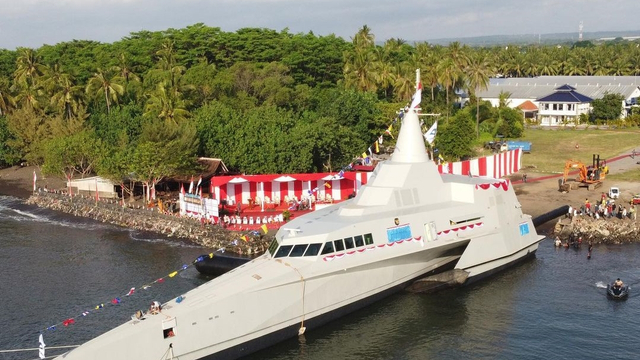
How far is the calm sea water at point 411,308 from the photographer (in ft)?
124

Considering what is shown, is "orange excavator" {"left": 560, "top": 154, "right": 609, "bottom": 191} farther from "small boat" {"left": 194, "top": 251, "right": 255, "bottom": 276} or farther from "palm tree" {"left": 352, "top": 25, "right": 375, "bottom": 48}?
"palm tree" {"left": 352, "top": 25, "right": 375, "bottom": 48}

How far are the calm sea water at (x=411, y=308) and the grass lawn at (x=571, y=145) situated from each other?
35176 mm

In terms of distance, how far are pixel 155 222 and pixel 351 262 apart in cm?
2776

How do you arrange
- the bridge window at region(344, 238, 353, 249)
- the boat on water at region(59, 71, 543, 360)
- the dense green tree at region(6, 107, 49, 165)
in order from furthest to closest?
the dense green tree at region(6, 107, 49, 165) → the bridge window at region(344, 238, 353, 249) → the boat on water at region(59, 71, 543, 360)

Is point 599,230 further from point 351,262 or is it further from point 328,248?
point 328,248

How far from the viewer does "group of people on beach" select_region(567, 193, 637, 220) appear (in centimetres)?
6000

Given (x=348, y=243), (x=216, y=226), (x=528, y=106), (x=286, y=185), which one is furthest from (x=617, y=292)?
(x=528, y=106)

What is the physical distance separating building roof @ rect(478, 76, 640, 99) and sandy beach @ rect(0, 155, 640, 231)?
49.1 m

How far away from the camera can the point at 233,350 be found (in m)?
36.3

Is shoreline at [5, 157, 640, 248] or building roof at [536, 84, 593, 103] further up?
building roof at [536, 84, 593, 103]

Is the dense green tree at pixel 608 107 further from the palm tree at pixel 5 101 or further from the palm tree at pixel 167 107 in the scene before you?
the palm tree at pixel 5 101

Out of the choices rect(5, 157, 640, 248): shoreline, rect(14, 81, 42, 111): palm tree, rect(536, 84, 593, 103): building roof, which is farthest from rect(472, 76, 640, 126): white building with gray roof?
rect(14, 81, 42, 111): palm tree

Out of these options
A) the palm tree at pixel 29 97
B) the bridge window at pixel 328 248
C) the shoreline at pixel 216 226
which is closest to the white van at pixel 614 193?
the shoreline at pixel 216 226

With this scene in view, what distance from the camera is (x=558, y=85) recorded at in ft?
494
